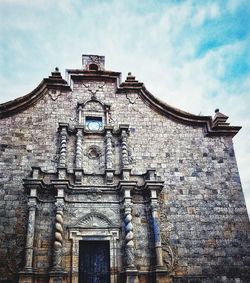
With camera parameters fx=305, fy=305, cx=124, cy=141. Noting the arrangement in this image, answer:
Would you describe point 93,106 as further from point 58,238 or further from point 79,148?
point 58,238

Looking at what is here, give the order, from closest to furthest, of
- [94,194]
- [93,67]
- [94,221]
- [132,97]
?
1. [94,221]
2. [94,194]
3. [132,97]
4. [93,67]

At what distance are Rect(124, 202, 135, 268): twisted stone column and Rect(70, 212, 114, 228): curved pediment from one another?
1.76 feet

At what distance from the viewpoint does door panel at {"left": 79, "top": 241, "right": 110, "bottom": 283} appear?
8891 millimetres

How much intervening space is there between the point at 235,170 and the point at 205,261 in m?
3.47

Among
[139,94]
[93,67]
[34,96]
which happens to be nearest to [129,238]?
[139,94]

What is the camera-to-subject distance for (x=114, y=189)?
10.0m

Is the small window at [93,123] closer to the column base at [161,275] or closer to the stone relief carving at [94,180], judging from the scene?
the stone relief carving at [94,180]

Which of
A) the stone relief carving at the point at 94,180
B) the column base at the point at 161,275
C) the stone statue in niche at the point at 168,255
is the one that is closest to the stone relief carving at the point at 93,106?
the stone relief carving at the point at 94,180

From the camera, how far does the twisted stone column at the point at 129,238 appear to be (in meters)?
8.77

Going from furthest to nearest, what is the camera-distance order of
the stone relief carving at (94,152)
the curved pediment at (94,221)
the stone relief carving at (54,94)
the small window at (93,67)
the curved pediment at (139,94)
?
1. the small window at (93,67)
2. the stone relief carving at (54,94)
3. the curved pediment at (139,94)
4. the stone relief carving at (94,152)
5. the curved pediment at (94,221)

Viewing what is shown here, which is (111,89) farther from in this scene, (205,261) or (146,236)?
(205,261)

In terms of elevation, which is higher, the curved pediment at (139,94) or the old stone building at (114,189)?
the curved pediment at (139,94)

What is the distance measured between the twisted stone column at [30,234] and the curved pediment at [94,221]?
4.10 feet

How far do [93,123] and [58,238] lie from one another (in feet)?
15.0
